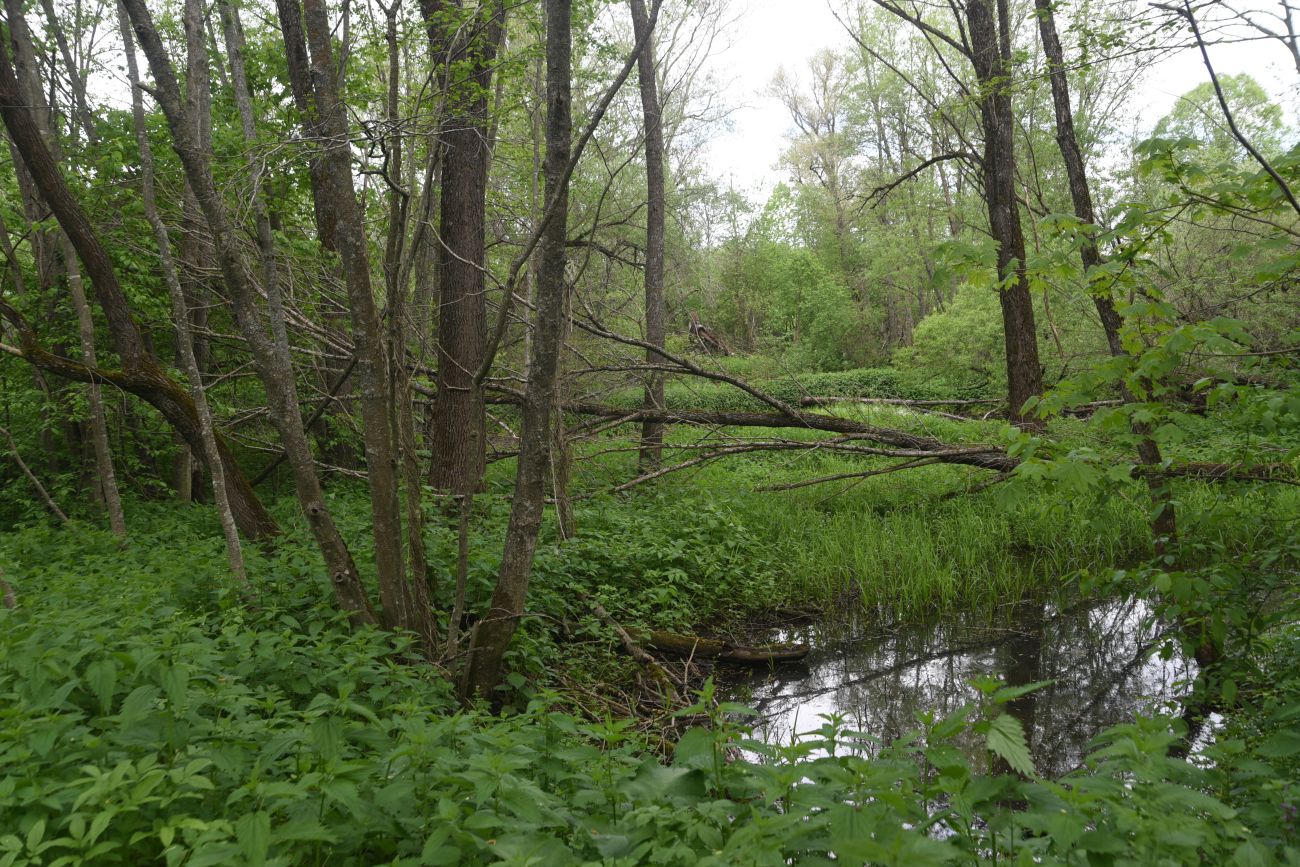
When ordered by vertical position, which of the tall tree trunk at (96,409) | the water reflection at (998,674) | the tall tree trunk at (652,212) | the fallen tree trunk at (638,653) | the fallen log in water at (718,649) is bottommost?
the water reflection at (998,674)

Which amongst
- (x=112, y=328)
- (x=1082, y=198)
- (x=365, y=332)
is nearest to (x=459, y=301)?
(x=112, y=328)

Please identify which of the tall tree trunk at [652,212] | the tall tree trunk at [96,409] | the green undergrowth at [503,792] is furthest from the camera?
the tall tree trunk at [652,212]

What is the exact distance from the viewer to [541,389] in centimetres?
374

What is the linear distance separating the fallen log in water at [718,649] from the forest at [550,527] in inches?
1.2

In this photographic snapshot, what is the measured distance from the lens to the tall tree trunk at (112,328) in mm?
5625

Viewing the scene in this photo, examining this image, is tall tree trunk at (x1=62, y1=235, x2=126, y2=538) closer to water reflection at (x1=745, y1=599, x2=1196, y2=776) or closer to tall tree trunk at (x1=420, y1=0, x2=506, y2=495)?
tall tree trunk at (x1=420, y1=0, x2=506, y2=495)

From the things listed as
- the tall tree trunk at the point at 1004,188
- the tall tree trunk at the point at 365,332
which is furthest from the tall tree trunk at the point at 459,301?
the tall tree trunk at the point at 1004,188

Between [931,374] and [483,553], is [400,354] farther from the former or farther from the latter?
[931,374]

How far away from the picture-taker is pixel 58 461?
8.62 metres

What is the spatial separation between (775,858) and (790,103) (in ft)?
124

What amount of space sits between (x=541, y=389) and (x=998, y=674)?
3966 millimetres

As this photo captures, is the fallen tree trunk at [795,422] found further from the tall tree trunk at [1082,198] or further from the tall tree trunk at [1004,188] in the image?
the tall tree trunk at [1082,198]

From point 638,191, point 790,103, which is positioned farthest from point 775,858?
point 790,103

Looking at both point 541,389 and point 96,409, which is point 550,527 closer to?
point 541,389
